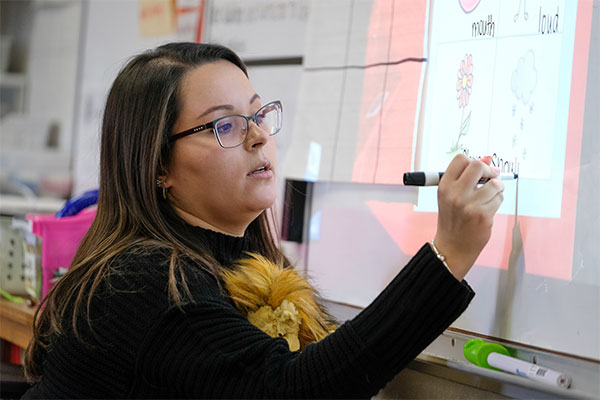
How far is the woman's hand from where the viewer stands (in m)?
0.77

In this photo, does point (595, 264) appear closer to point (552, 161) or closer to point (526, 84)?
point (552, 161)

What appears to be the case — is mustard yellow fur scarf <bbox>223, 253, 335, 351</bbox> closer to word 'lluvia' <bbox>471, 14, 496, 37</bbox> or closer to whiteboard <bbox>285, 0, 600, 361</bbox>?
whiteboard <bbox>285, 0, 600, 361</bbox>

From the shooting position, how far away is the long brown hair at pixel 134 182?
0.95m

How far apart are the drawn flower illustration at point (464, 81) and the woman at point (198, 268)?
201mm

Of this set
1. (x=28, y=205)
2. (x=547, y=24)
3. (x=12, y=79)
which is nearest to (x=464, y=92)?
(x=547, y=24)

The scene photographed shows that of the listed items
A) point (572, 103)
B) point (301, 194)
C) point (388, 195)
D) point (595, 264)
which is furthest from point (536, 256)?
point (301, 194)

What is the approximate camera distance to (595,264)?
810 millimetres

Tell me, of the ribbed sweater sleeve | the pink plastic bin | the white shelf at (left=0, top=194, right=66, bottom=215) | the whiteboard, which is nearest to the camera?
the ribbed sweater sleeve

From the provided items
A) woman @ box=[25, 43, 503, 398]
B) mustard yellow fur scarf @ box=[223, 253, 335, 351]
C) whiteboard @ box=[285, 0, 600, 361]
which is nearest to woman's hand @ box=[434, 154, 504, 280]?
woman @ box=[25, 43, 503, 398]

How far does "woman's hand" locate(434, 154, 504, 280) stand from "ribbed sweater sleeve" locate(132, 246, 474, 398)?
23mm

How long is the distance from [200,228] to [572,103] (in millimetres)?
508

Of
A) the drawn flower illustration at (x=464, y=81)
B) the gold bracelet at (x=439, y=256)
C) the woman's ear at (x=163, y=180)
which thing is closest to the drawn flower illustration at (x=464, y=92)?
the drawn flower illustration at (x=464, y=81)

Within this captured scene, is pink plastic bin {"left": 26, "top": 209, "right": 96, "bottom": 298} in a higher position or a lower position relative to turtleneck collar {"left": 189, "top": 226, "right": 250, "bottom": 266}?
lower

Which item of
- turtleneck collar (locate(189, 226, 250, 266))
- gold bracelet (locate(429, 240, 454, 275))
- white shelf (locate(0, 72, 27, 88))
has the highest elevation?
white shelf (locate(0, 72, 27, 88))
